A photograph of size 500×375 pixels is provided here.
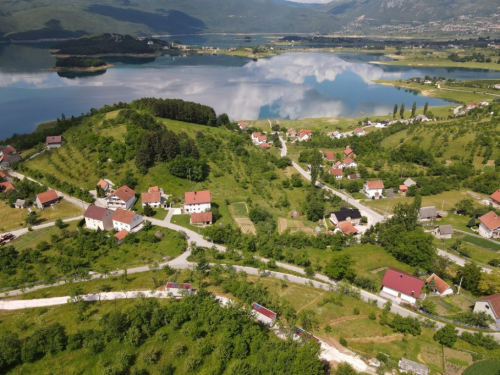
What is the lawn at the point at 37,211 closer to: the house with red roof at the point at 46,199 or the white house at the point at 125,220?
the house with red roof at the point at 46,199

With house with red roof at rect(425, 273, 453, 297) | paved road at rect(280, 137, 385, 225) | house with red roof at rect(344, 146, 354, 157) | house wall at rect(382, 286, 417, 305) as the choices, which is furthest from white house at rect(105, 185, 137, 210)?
house with red roof at rect(344, 146, 354, 157)

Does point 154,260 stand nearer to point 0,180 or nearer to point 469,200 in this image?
point 0,180

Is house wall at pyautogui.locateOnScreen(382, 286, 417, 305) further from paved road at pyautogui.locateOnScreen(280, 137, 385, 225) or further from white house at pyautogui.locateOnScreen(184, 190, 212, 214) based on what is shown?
white house at pyautogui.locateOnScreen(184, 190, 212, 214)

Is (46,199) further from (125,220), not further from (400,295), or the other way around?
(400,295)

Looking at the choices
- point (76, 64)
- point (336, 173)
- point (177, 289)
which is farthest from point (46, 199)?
point (76, 64)

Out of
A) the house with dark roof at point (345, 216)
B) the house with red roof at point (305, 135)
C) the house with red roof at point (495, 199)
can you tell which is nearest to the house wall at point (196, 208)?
the house with dark roof at point (345, 216)
